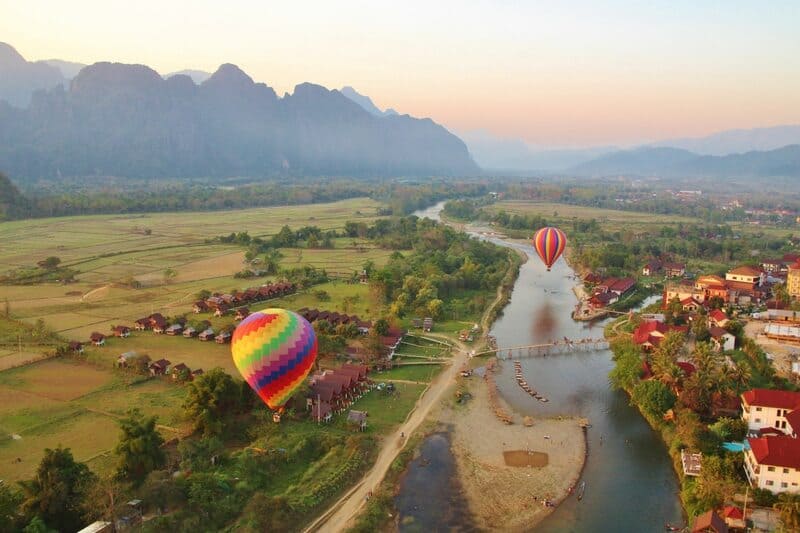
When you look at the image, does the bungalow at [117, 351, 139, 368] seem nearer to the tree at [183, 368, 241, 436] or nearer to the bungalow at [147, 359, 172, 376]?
the bungalow at [147, 359, 172, 376]

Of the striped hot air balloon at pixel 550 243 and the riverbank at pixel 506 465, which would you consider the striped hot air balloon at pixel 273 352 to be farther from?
the striped hot air balloon at pixel 550 243

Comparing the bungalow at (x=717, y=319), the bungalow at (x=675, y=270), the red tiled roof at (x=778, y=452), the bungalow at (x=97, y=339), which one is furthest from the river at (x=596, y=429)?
the bungalow at (x=97, y=339)

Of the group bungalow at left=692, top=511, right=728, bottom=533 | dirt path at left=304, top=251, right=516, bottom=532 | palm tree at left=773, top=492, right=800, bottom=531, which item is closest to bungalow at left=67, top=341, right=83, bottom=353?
dirt path at left=304, top=251, right=516, bottom=532

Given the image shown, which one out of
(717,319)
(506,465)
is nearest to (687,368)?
(717,319)

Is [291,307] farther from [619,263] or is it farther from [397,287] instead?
[619,263]

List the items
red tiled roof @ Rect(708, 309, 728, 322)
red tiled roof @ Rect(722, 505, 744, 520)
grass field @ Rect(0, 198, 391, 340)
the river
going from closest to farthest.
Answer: red tiled roof @ Rect(722, 505, 744, 520)
the river
red tiled roof @ Rect(708, 309, 728, 322)
grass field @ Rect(0, 198, 391, 340)

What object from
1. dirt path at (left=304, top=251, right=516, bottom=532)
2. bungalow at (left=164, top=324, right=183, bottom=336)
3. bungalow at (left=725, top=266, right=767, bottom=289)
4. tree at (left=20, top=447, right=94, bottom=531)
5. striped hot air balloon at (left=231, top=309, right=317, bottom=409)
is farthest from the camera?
bungalow at (left=725, top=266, right=767, bottom=289)
